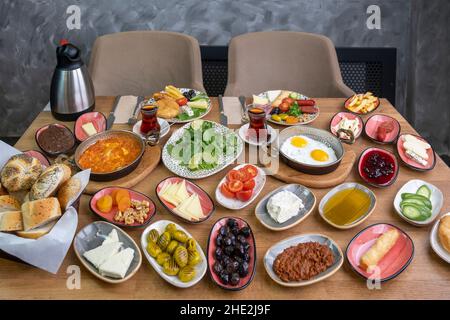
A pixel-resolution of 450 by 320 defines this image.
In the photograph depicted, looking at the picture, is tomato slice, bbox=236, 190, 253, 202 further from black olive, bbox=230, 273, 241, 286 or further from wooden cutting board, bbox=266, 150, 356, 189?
black olive, bbox=230, 273, 241, 286

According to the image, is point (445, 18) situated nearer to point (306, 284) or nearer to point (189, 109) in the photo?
point (189, 109)

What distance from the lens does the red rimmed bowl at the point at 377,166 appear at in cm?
167

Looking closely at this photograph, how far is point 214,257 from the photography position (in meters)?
1.33

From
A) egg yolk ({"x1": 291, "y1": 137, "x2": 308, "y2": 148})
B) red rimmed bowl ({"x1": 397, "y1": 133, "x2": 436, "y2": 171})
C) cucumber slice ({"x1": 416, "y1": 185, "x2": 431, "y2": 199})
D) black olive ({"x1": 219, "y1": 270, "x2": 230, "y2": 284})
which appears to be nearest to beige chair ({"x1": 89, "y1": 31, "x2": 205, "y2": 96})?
egg yolk ({"x1": 291, "y1": 137, "x2": 308, "y2": 148})

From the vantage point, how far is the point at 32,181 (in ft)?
4.70

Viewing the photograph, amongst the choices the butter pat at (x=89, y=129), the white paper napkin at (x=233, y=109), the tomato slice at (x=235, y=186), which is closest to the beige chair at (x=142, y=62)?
the white paper napkin at (x=233, y=109)

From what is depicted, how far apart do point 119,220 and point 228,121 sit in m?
0.88

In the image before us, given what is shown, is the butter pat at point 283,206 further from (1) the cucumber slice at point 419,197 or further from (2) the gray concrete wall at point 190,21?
(2) the gray concrete wall at point 190,21

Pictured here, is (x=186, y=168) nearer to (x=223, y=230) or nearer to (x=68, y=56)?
(x=223, y=230)

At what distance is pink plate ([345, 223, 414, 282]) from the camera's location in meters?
1.29

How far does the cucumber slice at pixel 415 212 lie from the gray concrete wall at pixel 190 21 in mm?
2258

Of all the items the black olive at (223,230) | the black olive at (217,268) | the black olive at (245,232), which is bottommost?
the black olive at (217,268)

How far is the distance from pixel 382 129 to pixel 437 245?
0.74 m

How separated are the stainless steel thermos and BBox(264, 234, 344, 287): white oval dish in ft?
4.23
